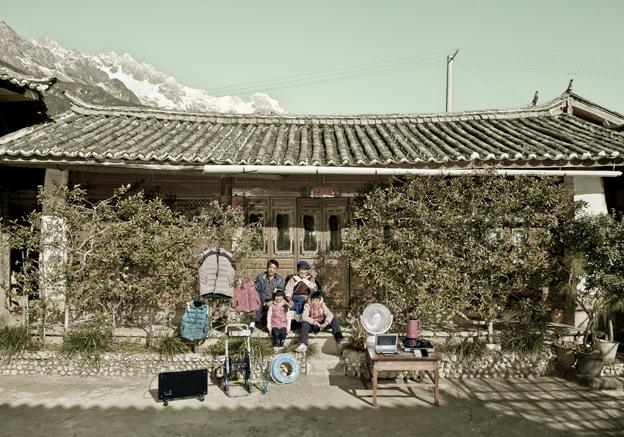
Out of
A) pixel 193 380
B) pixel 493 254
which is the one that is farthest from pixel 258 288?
pixel 493 254

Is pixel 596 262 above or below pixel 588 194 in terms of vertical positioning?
below

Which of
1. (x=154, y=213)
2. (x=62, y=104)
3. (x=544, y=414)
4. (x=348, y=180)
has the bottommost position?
(x=544, y=414)

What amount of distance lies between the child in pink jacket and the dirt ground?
748 mm

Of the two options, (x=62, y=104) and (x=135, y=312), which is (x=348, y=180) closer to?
(x=135, y=312)

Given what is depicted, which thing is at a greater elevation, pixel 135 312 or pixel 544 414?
pixel 135 312

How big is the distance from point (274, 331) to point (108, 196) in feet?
14.4

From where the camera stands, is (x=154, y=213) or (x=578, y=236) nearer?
(x=578, y=236)

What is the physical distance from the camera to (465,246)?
779 cm

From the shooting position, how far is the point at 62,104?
1998 cm

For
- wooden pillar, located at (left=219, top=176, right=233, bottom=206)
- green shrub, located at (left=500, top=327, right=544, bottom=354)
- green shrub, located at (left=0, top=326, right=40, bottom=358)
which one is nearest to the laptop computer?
green shrub, located at (left=500, top=327, right=544, bottom=354)

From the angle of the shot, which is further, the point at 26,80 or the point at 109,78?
the point at 109,78

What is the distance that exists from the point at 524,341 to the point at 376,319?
2.47 metres

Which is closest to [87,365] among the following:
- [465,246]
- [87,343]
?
[87,343]

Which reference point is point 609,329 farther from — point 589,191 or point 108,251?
point 108,251
